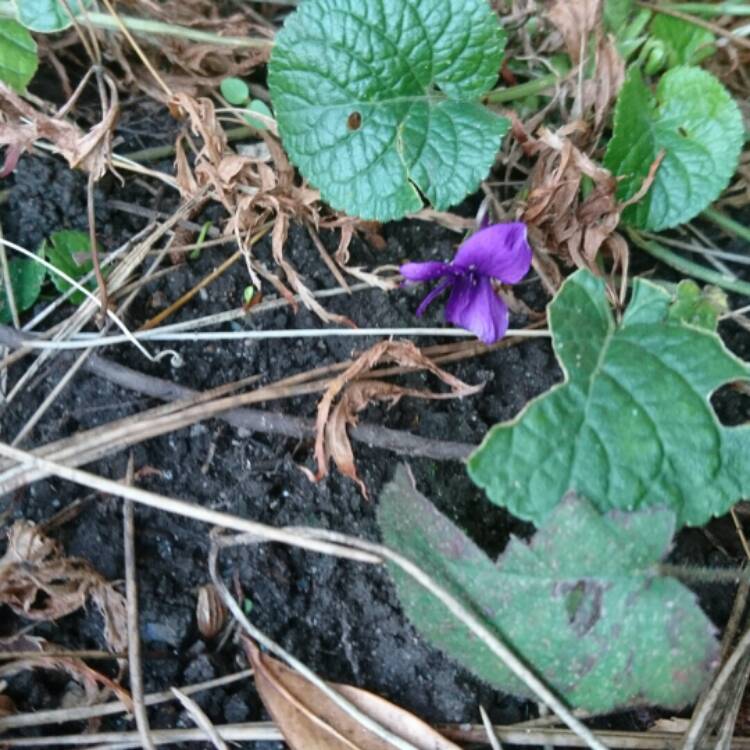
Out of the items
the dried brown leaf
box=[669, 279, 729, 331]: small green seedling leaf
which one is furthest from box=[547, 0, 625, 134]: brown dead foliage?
box=[669, 279, 729, 331]: small green seedling leaf

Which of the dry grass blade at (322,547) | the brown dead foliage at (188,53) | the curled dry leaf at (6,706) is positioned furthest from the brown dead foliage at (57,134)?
the curled dry leaf at (6,706)

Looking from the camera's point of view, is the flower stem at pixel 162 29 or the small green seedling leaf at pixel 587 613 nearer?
the small green seedling leaf at pixel 587 613

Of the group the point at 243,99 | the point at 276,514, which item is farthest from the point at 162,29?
the point at 276,514

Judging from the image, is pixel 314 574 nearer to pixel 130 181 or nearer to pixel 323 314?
pixel 323 314

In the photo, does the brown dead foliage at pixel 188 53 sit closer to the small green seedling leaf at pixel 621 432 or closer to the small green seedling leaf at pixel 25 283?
the small green seedling leaf at pixel 25 283

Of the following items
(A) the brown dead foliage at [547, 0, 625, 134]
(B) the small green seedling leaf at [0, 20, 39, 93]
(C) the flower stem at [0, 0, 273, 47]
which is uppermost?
(A) the brown dead foliage at [547, 0, 625, 134]

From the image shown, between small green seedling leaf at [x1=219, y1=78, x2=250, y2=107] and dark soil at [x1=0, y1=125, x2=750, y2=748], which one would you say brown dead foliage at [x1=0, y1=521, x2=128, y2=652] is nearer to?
dark soil at [x1=0, y1=125, x2=750, y2=748]

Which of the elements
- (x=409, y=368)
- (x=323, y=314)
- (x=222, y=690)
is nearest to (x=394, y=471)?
(x=409, y=368)
